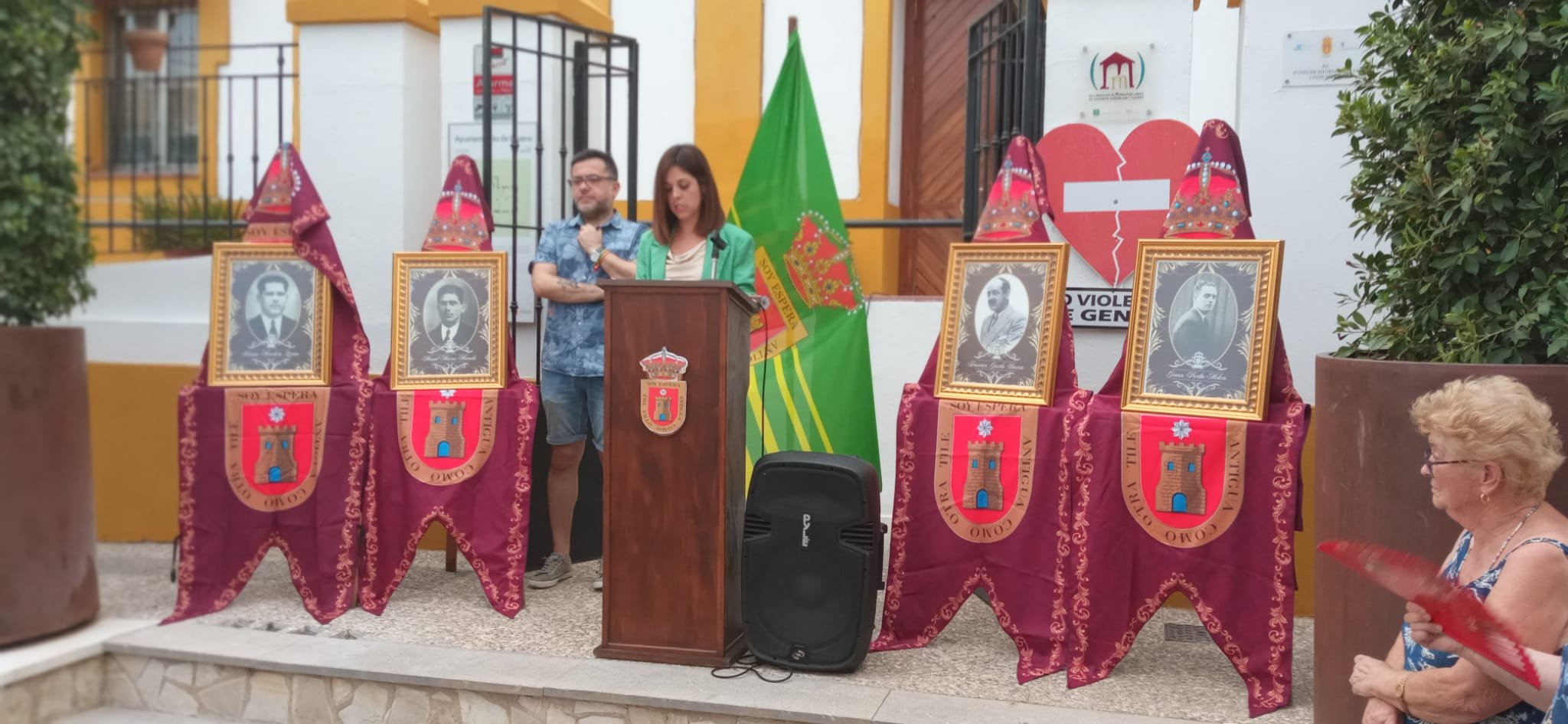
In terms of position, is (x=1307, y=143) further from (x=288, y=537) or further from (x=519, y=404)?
(x=288, y=537)

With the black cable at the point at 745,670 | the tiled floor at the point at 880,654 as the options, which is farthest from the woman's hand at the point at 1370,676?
the black cable at the point at 745,670

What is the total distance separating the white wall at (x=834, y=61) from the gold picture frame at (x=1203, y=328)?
13.0ft

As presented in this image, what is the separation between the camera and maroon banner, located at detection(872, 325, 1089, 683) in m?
3.60

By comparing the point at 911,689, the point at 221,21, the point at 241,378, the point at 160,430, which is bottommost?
the point at 911,689

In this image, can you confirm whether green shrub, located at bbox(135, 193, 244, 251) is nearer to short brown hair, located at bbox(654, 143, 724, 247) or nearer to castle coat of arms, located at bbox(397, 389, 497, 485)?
castle coat of arms, located at bbox(397, 389, 497, 485)

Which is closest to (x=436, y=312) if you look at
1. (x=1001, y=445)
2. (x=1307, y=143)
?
(x=1001, y=445)

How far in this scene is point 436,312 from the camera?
14.3 ft

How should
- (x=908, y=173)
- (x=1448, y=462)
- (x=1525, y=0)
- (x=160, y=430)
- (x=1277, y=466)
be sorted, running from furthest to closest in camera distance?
(x=908, y=173), (x=160, y=430), (x=1277, y=466), (x=1525, y=0), (x=1448, y=462)

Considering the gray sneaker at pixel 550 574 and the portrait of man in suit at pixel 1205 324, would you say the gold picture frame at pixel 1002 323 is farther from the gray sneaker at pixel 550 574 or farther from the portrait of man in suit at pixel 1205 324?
the gray sneaker at pixel 550 574

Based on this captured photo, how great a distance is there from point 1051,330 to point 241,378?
2.86m

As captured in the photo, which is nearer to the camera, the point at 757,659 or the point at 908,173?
the point at 757,659

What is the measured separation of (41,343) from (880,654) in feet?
9.26

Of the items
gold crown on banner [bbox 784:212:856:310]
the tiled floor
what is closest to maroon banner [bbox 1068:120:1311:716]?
the tiled floor

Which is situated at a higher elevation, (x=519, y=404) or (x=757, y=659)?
(x=519, y=404)
